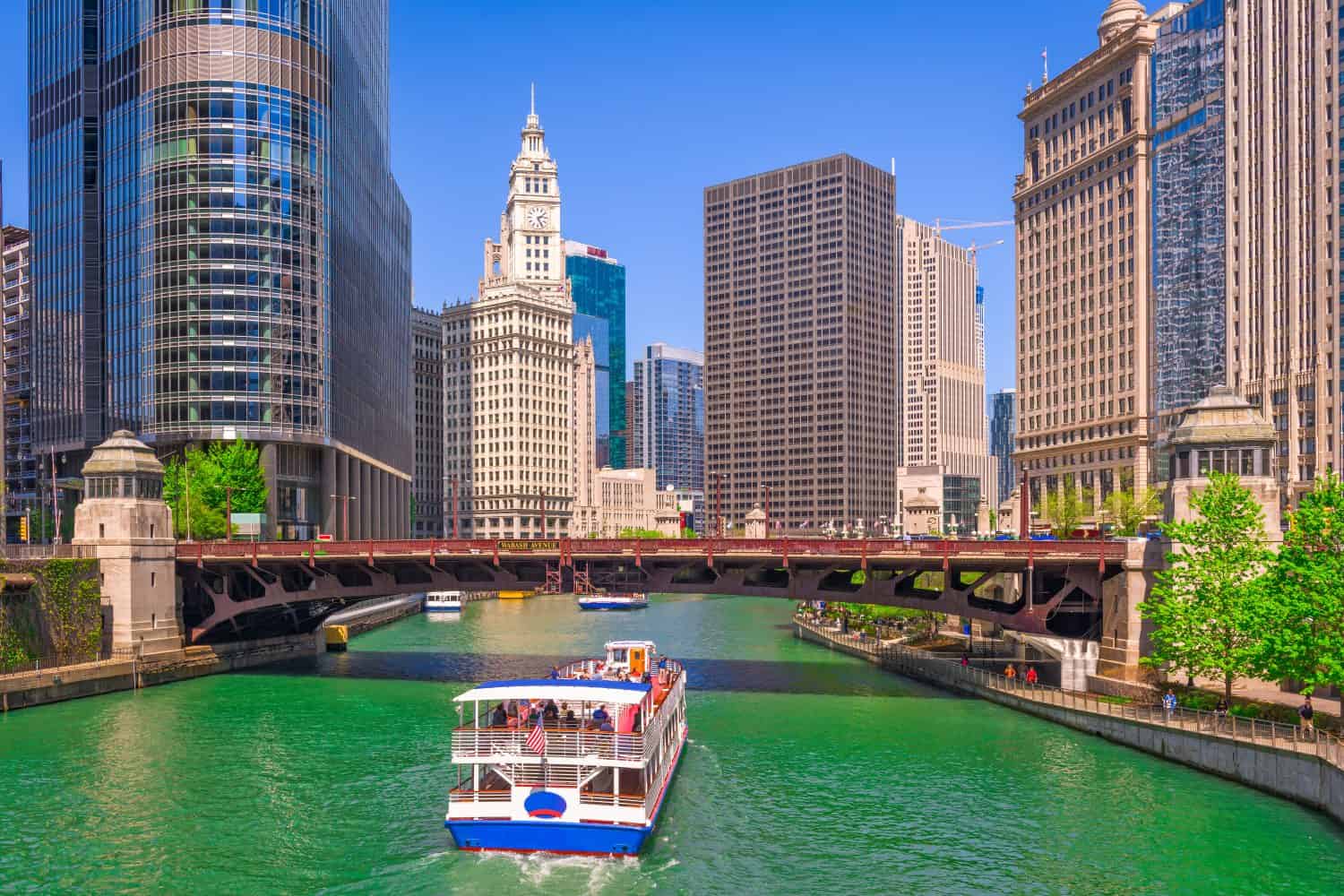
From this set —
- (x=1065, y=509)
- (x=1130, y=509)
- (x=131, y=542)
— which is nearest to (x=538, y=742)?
(x=131, y=542)

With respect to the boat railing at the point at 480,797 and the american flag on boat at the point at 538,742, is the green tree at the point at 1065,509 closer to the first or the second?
the american flag on boat at the point at 538,742

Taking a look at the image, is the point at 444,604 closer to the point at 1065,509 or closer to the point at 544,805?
the point at 1065,509

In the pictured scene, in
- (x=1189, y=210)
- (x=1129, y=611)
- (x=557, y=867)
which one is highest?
(x=1189, y=210)

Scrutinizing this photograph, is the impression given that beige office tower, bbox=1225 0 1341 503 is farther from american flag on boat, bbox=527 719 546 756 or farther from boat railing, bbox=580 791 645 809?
american flag on boat, bbox=527 719 546 756

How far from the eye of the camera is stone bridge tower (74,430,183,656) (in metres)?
82.0

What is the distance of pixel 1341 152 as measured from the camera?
4835 inches

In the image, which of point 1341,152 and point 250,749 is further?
point 1341,152

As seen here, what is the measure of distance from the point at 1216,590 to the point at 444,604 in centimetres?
13130

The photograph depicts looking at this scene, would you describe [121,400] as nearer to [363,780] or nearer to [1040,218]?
[363,780]

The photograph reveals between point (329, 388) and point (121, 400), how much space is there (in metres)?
23.0

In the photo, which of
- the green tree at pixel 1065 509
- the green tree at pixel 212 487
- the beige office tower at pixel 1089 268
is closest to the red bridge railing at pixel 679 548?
the green tree at pixel 212 487

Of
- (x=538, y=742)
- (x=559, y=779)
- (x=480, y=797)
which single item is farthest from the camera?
(x=559, y=779)

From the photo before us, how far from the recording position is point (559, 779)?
43.4 m

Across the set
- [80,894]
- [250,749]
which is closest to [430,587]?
[250,749]
